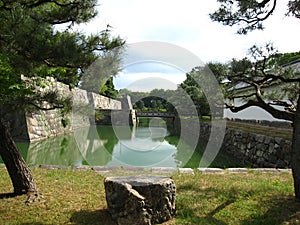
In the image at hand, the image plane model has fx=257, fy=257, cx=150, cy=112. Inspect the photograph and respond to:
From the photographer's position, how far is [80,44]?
82.3 inches

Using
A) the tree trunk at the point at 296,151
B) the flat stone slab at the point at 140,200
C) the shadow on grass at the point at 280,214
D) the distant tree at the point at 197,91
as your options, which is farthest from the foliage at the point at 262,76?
the distant tree at the point at 197,91

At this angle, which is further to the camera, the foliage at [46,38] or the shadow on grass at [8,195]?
the shadow on grass at [8,195]

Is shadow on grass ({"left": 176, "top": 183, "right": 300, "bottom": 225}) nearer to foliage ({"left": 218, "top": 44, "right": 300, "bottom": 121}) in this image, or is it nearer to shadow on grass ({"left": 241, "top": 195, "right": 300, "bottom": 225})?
shadow on grass ({"left": 241, "top": 195, "right": 300, "bottom": 225})

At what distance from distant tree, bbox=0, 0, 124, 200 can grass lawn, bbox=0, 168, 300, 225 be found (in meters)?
0.33

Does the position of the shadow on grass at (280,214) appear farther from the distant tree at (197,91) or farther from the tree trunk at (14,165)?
the distant tree at (197,91)

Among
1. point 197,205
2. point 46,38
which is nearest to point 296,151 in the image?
point 197,205

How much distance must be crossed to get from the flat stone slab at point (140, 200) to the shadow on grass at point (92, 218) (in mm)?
86

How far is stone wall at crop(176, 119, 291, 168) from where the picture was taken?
16.9 ft

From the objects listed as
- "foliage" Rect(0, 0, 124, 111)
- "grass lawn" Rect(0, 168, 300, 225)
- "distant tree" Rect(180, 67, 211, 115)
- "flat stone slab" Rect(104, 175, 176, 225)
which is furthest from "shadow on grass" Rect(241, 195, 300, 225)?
"distant tree" Rect(180, 67, 211, 115)

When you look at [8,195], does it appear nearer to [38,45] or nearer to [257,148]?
[38,45]

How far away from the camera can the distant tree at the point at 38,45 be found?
1866 millimetres

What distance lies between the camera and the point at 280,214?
225cm

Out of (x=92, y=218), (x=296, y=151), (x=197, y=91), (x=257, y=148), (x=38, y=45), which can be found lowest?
(x=92, y=218)

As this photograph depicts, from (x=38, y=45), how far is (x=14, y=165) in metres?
1.35
